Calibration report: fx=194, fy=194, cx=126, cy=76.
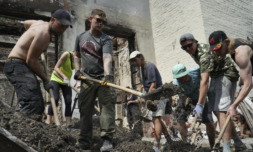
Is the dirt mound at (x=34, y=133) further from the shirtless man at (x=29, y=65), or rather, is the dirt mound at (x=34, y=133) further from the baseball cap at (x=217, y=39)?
the baseball cap at (x=217, y=39)

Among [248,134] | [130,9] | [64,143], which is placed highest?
[130,9]

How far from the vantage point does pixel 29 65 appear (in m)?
2.61

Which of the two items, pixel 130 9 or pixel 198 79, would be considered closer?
pixel 198 79

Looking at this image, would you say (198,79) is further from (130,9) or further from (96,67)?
(130,9)

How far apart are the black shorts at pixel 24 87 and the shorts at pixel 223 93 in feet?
7.85

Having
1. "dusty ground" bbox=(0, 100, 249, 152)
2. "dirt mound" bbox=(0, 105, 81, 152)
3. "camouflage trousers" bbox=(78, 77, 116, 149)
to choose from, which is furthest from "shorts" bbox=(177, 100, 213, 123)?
"dirt mound" bbox=(0, 105, 81, 152)

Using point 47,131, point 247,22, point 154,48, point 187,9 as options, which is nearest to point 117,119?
point 154,48

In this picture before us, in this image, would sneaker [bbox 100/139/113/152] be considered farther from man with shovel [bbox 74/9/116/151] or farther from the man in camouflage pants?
the man in camouflage pants

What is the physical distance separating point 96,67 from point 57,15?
0.92 metres

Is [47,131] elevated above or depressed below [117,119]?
above

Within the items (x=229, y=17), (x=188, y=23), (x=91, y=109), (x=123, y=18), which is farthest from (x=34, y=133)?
(x=229, y=17)

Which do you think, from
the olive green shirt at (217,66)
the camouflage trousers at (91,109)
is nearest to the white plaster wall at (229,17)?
the olive green shirt at (217,66)

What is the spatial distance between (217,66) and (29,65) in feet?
8.68

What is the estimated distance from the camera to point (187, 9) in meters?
6.52
